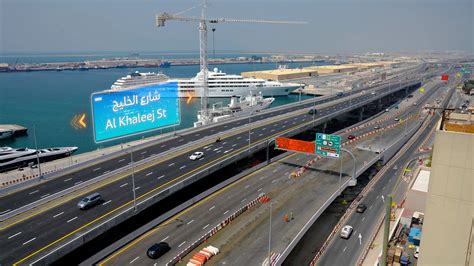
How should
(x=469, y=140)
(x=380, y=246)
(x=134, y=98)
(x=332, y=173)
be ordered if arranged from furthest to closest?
(x=332, y=173) < (x=134, y=98) < (x=380, y=246) < (x=469, y=140)

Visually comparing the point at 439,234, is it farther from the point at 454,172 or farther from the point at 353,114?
the point at 353,114

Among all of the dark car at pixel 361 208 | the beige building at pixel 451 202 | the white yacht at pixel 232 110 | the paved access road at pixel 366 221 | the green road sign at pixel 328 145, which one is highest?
the beige building at pixel 451 202

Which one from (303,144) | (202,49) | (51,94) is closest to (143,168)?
(303,144)

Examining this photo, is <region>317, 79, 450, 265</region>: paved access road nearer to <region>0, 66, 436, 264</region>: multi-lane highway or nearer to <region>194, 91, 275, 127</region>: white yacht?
<region>0, 66, 436, 264</region>: multi-lane highway

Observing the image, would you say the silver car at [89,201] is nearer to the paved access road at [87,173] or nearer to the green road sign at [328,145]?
the paved access road at [87,173]

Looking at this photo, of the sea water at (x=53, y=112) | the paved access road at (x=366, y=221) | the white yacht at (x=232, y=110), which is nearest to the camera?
the paved access road at (x=366, y=221)

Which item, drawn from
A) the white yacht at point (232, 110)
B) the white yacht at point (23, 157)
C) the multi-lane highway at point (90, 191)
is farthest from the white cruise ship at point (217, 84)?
the multi-lane highway at point (90, 191)
